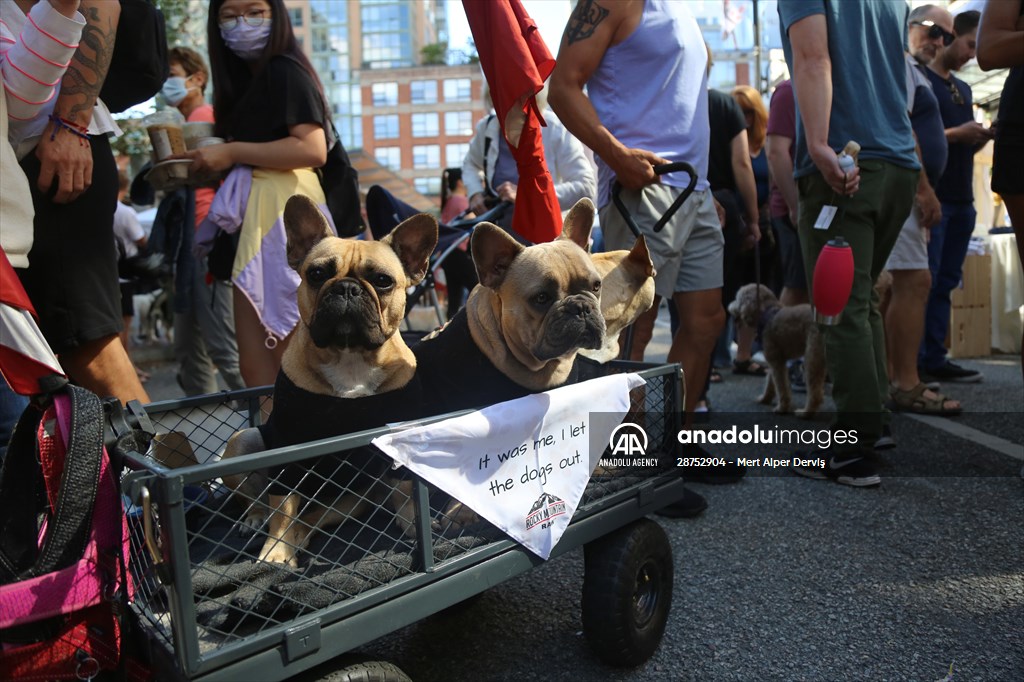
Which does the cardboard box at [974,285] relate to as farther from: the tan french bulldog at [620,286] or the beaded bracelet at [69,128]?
the beaded bracelet at [69,128]

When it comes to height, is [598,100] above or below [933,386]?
above

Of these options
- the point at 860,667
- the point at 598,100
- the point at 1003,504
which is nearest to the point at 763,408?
the point at 1003,504

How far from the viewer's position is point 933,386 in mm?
5133

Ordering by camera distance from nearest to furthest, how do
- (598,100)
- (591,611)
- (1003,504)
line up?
(591,611) < (1003,504) < (598,100)

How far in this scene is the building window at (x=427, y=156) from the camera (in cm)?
7843

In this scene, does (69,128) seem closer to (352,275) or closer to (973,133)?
(352,275)

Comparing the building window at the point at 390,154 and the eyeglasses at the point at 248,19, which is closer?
the eyeglasses at the point at 248,19

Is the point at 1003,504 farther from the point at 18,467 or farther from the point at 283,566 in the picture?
the point at 18,467

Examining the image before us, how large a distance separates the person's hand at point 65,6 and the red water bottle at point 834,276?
2822mm

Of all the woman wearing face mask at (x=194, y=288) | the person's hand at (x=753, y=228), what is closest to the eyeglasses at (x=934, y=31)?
the person's hand at (x=753, y=228)

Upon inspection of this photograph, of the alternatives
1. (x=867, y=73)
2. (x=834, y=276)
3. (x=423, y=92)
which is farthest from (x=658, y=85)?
(x=423, y=92)

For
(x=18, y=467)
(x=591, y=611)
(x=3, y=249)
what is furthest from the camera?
(x=591, y=611)

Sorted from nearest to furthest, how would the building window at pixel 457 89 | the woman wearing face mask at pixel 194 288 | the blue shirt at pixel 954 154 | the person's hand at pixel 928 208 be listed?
the woman wearing face mask at pixel 194 288, the person's hand at pixel 928 208, the blue shirt at pixel 954 154, the building window at pixel 457 89

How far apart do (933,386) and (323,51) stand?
8418cm
